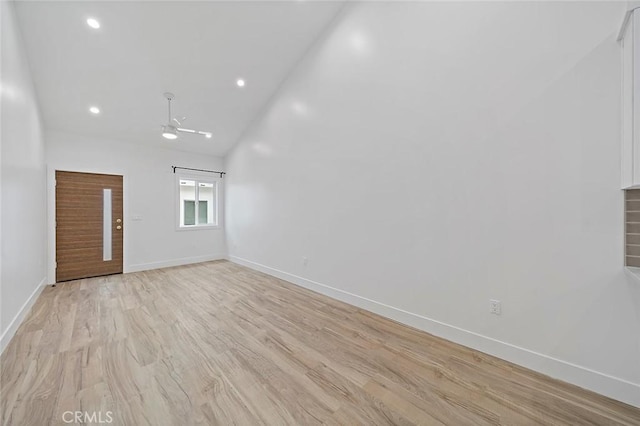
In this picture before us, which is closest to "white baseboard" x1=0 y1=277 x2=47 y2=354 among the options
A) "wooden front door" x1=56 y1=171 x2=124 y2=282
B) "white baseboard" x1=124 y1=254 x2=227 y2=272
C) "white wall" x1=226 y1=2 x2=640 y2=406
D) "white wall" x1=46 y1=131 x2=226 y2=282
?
"wooden front door" x1=56 y1=171 x2=124 y2=282

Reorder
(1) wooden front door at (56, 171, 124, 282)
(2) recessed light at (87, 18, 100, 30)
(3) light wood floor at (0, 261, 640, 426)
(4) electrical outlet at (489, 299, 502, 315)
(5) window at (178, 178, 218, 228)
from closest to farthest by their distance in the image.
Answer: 1. (3) light wood floor at (0, 261, 640, 426)
2. (4) electrical outlet at (489, 299, 502, 315)
3. (2) recessed light at (87, 18, 100, 30)
4. (1) wooden front door at (56, 171, 124, 282)
5. (5) window at (178, 178, 218, 228)

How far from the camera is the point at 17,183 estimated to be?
2.58 metres

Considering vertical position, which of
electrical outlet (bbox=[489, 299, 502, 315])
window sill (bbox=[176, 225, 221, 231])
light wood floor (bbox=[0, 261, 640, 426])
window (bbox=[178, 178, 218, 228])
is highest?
window (bbox=[178, 178, 218, 228])

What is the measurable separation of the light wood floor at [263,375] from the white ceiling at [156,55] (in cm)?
327

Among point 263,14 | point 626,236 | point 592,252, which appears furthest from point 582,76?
point 263,14

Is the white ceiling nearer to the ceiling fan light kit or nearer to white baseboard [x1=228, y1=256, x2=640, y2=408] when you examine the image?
the ceiling fan light kit

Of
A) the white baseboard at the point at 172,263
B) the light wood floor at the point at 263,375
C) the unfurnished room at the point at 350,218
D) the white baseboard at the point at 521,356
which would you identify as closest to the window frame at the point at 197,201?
the white baseboard at the point at 172,263

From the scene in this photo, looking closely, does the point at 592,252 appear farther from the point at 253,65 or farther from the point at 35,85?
the point at 35,85

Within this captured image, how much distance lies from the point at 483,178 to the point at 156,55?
14.7ft

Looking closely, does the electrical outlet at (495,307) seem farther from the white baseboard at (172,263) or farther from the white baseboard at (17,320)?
the white baseboard at (172,263)

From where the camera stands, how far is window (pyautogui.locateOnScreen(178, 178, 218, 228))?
19.4 ft

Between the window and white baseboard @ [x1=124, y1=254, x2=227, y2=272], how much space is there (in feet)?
2.69

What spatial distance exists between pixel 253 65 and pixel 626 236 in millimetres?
4697

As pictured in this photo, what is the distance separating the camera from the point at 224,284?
13.6 feet
